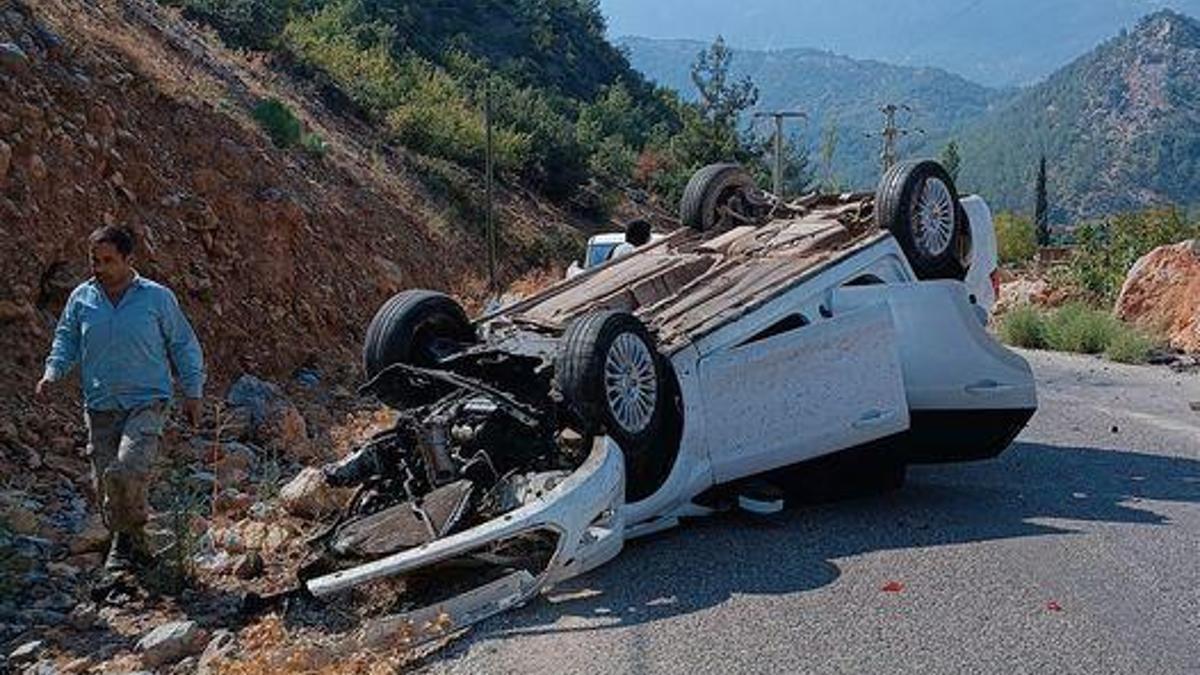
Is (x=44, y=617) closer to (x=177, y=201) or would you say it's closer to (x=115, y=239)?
(x=115, y=239)

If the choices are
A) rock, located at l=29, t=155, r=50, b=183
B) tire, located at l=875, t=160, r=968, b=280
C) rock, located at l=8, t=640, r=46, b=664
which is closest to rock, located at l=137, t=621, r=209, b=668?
rock, located at l=8, t=640, r=46, b=664

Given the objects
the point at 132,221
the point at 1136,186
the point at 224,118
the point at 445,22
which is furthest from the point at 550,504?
the point at 1136,186

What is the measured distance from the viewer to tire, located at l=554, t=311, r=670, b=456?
19.6 feet

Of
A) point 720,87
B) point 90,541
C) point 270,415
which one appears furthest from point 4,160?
point 720,87

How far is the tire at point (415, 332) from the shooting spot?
7.13m

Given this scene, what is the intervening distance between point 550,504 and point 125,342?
6.90 feet

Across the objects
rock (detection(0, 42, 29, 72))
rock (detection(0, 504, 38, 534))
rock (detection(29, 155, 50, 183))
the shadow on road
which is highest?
rock (detection(0, 42, 29, 72))

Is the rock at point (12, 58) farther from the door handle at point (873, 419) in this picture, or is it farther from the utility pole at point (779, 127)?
the utility pole at point (779, 127)

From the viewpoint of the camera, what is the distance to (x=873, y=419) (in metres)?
7.01

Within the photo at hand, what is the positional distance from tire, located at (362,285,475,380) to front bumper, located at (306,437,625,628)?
174 cm

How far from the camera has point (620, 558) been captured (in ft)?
20.0

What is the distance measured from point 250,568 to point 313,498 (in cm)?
73

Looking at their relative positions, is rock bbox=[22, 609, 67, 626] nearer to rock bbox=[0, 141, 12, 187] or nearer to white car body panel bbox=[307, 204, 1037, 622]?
white car body panel bbox=[307, 204, 1037, 622]

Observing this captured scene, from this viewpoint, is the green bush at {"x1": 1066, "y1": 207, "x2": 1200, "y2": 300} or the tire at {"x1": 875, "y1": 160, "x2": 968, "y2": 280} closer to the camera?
the tire at {"x1": 875, "y1": 160, "x2": 968, "y2": 280}
